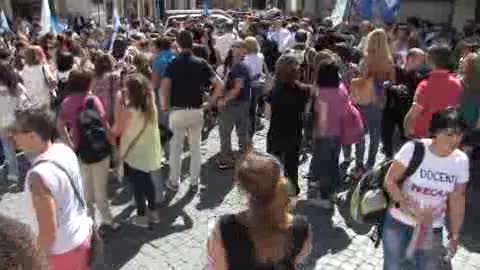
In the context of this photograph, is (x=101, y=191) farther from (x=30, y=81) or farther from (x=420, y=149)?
(x=420, y=149)

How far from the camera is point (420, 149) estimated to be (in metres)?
2.95

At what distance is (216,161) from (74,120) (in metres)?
2.98

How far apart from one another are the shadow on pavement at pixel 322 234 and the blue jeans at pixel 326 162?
220mm

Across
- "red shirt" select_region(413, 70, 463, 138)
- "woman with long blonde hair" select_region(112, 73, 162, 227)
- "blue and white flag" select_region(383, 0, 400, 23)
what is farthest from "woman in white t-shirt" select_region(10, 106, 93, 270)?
"blue and white flag" select_region(383, 0, 400, 23)

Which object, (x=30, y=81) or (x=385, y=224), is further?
(x=30, y=81)

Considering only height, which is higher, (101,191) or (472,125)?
(472,125)

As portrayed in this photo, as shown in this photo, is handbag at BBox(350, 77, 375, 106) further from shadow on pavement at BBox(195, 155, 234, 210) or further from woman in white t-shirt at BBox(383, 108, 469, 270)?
woman in white t-shirt at BBox(383, 108, 469, 270)

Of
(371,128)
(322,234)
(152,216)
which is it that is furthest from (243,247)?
(371,128)

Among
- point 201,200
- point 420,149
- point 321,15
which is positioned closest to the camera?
point 420,149

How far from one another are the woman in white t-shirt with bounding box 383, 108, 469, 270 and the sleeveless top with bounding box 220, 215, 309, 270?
1062 millimetres

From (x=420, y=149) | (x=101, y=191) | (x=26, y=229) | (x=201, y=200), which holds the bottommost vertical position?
(x=201, y=200)

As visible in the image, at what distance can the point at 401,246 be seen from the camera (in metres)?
3.19

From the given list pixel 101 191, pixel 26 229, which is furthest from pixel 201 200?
pixel 26 229

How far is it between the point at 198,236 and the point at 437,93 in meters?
2.60
